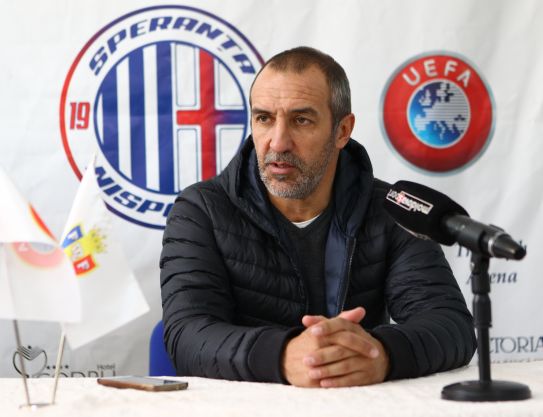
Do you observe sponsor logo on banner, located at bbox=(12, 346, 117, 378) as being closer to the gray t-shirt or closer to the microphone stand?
the gray t-shirt

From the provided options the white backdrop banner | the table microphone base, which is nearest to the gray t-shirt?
the white backdrop banner

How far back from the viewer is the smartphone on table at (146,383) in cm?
143

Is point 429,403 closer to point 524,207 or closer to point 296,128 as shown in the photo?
point 296,128

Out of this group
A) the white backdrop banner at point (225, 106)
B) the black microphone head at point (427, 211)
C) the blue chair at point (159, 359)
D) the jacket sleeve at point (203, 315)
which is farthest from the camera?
the white backdrop banner at point (225, 106)

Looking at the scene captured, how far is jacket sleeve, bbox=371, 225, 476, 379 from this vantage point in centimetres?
170

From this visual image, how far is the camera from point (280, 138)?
2152 mm

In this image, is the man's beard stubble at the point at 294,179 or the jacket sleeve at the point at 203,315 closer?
the jacket sleeve at the point at 203,315

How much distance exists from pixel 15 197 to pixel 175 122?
140 centimetres

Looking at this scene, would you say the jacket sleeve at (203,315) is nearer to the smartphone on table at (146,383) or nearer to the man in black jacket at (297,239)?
the man in black jacket at (297,239)

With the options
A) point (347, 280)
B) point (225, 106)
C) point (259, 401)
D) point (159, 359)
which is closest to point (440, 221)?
point (259, 401)

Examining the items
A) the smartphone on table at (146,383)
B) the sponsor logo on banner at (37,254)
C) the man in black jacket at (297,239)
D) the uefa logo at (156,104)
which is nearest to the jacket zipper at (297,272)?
the man in black jacket at (297,239)

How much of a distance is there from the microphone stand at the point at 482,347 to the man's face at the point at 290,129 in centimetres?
92

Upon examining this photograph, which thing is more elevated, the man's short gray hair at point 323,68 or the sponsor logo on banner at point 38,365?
the man's short gray hair at point 323,68

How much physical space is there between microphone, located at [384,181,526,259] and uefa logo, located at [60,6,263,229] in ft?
4.06
